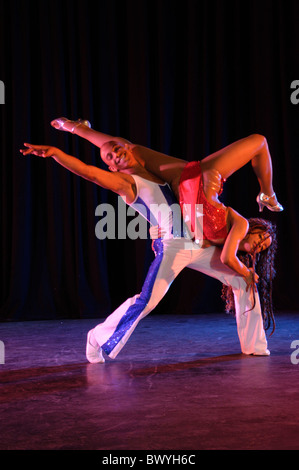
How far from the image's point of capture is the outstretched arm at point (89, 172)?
2.63m

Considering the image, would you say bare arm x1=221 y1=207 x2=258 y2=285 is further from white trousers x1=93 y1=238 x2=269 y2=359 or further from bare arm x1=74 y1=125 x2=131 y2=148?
bare arm x1=74 y1=125 x2=131 y2=148

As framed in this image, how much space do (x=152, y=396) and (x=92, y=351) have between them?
0.72m

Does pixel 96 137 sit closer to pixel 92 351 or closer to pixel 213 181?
pixel 213 181

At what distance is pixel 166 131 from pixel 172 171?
7.19 feet

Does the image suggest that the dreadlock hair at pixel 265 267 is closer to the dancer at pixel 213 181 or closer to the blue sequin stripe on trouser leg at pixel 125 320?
the dancer at pixel 213 181

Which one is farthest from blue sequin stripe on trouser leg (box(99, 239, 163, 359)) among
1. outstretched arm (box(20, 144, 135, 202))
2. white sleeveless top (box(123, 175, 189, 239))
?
outstretched arm (box(20, 144, 135, 202))

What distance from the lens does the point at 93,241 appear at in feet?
16.0

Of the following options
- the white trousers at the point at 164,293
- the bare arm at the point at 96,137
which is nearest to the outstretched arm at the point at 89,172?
the bare arm at the point at 96,137

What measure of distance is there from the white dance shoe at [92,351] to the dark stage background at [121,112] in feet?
6.35

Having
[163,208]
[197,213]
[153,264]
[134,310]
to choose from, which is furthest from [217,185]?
[134,310]

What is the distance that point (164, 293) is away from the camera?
2.80 m

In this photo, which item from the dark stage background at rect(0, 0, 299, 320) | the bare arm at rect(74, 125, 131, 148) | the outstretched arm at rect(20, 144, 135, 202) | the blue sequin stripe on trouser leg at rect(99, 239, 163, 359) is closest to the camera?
the outstretched arm at rect(20, 144, 135, 202)

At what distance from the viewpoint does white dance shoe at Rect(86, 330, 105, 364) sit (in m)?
2.84

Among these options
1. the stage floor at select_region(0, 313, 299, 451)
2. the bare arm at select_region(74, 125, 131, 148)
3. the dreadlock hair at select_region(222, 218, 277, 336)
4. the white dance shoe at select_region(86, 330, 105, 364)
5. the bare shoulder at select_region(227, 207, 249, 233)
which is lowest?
the stage floor at select_region(0, 313, 299, 451)
